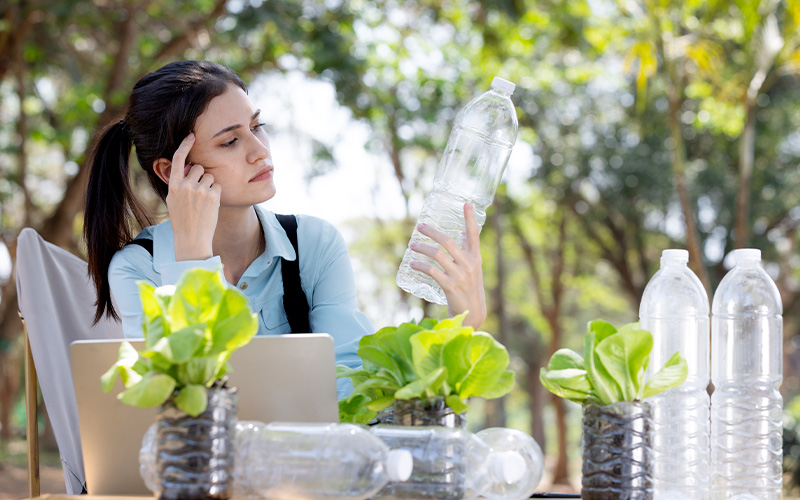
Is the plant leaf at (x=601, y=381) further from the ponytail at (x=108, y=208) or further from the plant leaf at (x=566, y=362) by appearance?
the ponytail at (x=108, y=208)

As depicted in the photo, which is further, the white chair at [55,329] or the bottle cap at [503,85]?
the white chair at [55,329]

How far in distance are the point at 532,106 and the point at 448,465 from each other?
13091mm

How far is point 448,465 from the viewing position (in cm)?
128

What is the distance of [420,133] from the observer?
1264 cm

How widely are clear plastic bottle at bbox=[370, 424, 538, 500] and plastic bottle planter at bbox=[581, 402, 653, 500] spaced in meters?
0.12

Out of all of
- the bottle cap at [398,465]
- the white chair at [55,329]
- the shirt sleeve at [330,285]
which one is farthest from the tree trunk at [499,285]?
the bottle cap at [398,465]

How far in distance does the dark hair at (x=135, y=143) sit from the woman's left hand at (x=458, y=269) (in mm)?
910

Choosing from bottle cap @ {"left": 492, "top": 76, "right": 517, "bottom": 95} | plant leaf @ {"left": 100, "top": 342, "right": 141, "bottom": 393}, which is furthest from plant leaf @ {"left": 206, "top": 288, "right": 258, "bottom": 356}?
bottle cap @ {"left": 492, "top": 76, "right": 517, "bottom": 95}

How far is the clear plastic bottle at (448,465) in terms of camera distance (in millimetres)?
1274

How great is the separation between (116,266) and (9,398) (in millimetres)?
19004

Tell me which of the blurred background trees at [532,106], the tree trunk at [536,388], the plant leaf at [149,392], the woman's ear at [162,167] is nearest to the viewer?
the plant leaf at [149,392]

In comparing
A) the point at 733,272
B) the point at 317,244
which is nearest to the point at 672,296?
the point at 733,272

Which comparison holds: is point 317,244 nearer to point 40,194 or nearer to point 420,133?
point 420,133

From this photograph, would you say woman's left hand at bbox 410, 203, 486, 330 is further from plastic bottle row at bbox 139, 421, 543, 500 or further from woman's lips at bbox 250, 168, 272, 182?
woman's lips at bbox 250, 168, 272, 182
